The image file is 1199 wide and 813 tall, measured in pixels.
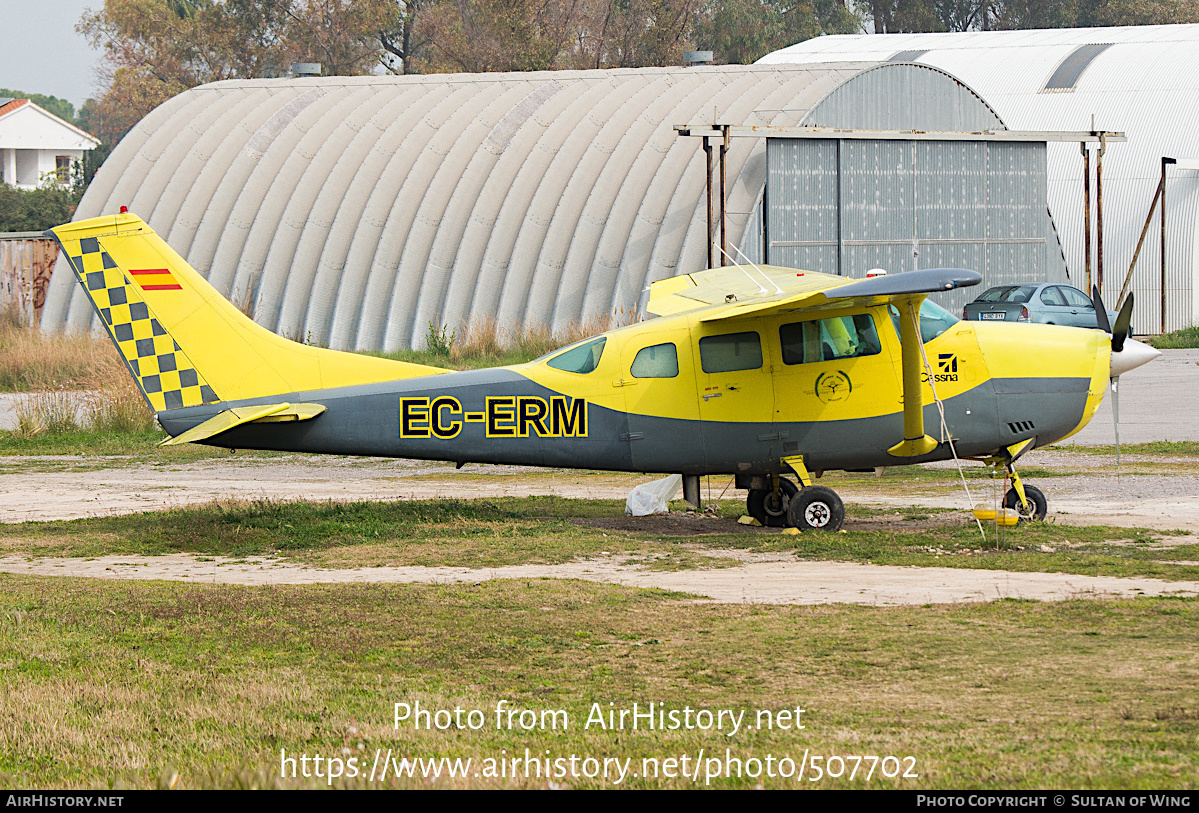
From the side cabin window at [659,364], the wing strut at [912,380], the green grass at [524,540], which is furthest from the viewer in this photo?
the side cabin window at [659,364]

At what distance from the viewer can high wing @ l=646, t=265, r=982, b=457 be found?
1355 cm

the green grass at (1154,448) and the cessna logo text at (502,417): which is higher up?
the cessna logo text at (502,417)

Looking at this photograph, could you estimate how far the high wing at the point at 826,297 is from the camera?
1355cm

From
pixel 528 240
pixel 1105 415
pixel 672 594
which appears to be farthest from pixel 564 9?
pixel 672 594

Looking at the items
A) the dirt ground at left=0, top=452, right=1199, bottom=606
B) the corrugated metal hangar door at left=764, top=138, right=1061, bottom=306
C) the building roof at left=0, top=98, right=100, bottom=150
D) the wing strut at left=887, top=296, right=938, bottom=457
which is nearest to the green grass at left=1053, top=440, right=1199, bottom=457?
the dirt ground at left=0, top=452, right=1199, bottom=606

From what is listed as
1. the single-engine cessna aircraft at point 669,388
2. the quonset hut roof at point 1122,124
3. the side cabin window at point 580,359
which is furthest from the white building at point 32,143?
the side cabin window at point 580,359

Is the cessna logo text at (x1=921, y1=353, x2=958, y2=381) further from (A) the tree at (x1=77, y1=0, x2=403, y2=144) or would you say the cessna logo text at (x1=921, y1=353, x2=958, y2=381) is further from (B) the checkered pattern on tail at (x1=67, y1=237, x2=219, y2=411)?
(A) the tree at (x1=77, y1=0, x2=403, y2=144)

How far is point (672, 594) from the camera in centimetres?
1149

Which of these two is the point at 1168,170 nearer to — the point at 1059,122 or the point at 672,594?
the point at 1059,122

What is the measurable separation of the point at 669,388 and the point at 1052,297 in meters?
23.4

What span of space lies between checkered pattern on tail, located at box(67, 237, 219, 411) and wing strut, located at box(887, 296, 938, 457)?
7.27m

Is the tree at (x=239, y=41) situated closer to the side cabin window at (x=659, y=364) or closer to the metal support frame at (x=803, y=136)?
the metal support frame at (x=803, y=136)

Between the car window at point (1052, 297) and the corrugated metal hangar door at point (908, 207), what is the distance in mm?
Result: 2049

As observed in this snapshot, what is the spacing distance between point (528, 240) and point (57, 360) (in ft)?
39.4
